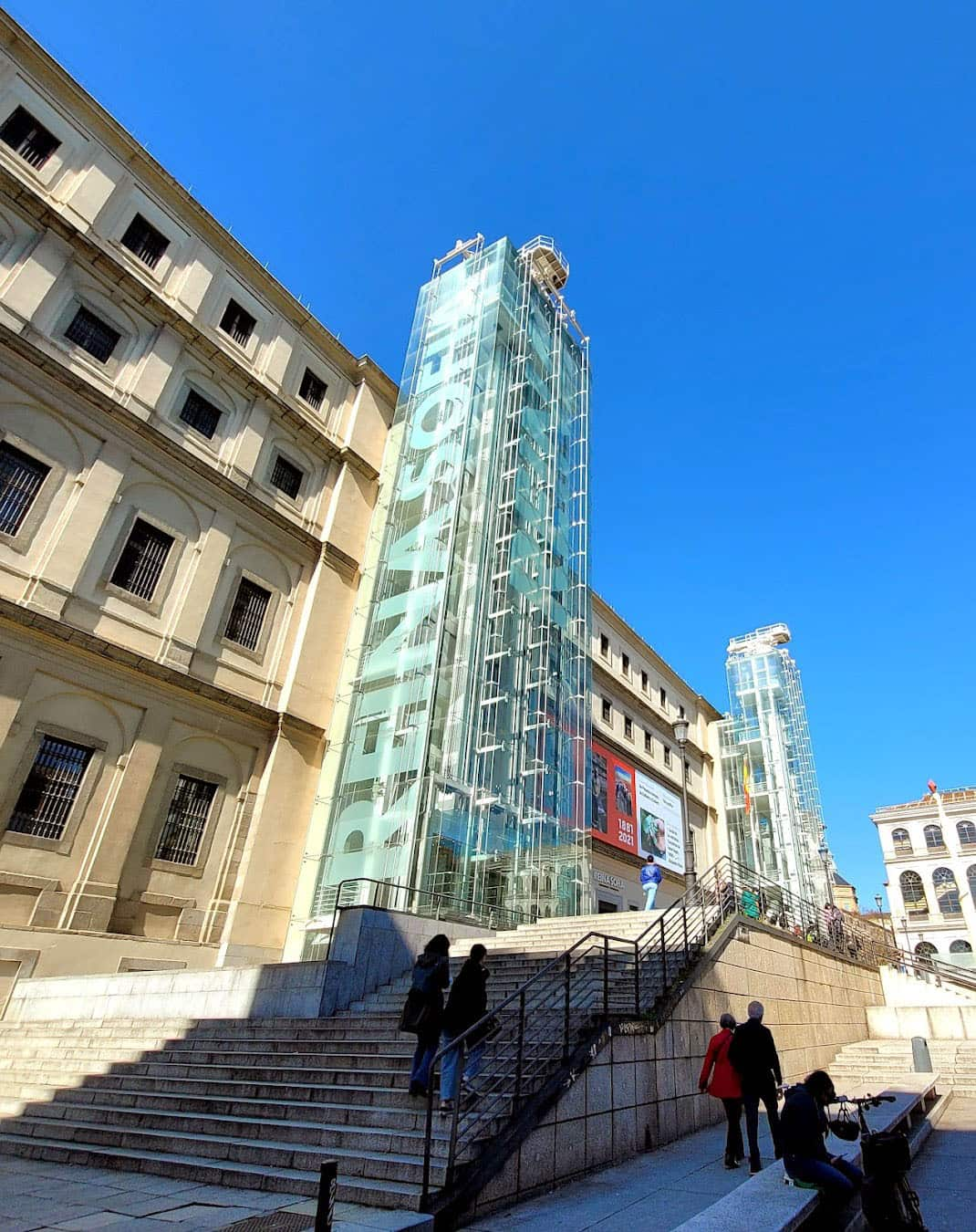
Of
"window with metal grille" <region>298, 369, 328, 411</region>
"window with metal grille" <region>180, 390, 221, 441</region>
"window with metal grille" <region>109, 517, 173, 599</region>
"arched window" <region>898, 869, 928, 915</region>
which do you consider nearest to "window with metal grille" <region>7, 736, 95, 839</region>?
"window with metal grille" <region>109, 517, 173, 599</region>

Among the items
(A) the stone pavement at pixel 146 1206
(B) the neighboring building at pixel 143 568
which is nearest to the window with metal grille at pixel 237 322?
(B) the neighboring building at pixel 143 568

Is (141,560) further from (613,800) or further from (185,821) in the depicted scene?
(613,800)

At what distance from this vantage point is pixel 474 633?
841 inches

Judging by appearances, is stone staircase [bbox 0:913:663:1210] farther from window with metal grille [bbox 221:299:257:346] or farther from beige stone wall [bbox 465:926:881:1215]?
window with metal grille [bbox 221:299:257:346]

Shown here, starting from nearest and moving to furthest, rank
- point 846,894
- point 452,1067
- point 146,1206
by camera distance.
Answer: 1. point 146,1206
2. point 452,1067
3. point 846,894

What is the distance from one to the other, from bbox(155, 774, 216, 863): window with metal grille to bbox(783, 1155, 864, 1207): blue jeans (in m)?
16.0

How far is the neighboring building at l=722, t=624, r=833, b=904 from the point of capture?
4138 centimetres

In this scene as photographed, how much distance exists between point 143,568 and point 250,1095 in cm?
1405

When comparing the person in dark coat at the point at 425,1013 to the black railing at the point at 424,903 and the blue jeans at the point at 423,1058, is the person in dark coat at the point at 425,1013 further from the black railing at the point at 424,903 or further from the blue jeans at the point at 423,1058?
the black railing at the point at 424,903

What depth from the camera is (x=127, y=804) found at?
1708 centimetres

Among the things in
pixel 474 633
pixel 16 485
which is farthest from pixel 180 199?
pixel 474 633

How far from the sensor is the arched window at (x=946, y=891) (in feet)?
187

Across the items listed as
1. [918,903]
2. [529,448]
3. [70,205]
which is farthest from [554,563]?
[918,903]

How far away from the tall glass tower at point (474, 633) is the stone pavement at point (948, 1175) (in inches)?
407
